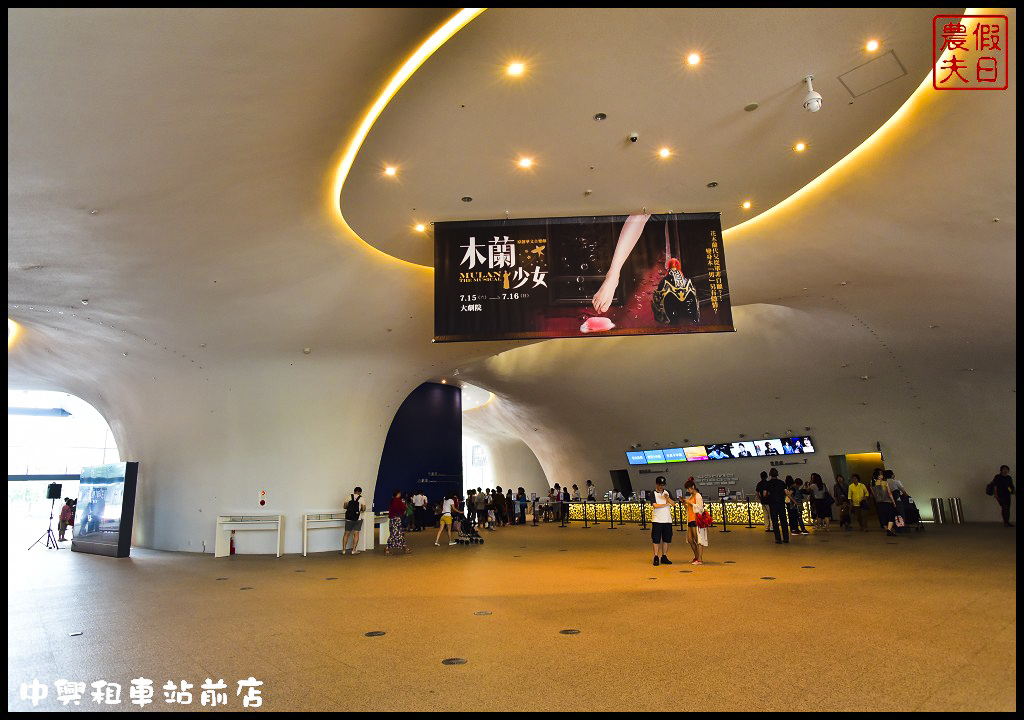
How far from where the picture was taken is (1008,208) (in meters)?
7.52

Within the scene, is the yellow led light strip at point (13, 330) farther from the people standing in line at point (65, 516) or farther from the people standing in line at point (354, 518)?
Result: the people standing in line at point (354, 518)

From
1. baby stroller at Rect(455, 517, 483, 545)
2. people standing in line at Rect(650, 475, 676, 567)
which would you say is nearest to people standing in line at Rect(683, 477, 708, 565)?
people standing in line at Rect(650, 475, 676, 567)

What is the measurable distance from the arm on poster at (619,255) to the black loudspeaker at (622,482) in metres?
16.7

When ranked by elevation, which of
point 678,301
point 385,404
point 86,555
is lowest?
point 86,555

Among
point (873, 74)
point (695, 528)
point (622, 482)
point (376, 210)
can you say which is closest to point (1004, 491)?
point (695, 528)

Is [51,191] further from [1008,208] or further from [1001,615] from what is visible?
[1008,208]

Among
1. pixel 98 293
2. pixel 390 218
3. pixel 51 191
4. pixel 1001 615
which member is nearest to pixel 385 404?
pixel 98 293

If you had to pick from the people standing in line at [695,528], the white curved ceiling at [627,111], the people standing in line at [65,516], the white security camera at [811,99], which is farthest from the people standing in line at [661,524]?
the people standing in line at [65,516]

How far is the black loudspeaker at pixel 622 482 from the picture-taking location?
75.5ft

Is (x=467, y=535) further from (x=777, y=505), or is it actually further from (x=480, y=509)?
(x=777, y=505)

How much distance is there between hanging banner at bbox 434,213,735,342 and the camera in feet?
22.3

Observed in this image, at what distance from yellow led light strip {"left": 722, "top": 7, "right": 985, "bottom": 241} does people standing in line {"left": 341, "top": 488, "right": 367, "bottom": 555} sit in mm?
9098

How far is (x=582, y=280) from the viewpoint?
6.95 meters

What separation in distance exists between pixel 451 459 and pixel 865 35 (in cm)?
1974
